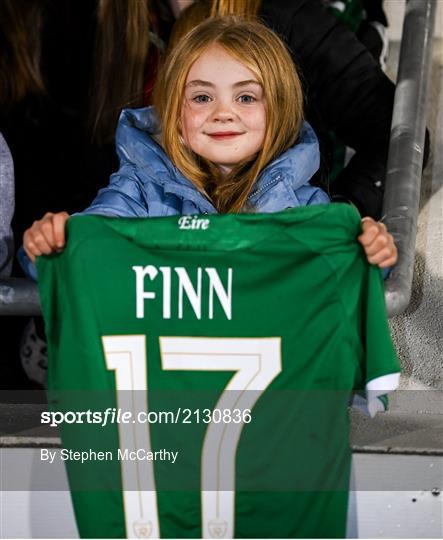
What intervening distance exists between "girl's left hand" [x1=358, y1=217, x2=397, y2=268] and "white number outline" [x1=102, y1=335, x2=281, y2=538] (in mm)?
185

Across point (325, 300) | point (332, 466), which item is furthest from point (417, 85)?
point (332, 466)

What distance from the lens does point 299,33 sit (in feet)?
7.80

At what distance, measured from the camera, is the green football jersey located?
160 cm

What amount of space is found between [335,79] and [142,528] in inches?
43.3

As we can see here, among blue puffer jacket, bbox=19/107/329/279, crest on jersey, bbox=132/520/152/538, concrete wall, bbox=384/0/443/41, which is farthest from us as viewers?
concrete wall, bbox=384/0/443/41

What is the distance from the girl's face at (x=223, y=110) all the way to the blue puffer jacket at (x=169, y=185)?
0.20ft

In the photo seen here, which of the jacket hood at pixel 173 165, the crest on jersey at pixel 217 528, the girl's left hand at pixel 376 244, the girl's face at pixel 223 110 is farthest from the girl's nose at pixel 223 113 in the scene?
the crest on jersey at pixel 217 528

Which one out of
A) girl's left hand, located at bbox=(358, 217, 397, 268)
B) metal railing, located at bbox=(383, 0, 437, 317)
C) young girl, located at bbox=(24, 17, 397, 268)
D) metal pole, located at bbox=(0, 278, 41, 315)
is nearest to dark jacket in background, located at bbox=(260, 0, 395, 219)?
metal railing, located at bbox=(383, 0, 437, 317)

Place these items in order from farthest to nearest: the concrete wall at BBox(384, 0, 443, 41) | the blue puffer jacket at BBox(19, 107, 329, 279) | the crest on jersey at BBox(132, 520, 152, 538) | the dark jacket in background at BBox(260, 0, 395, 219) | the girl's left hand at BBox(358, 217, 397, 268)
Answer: the concrete wall at BBox(384, 0, 443, 41) < the dark jacket in background at BBox(260, 0, 395, 219) < the blue puffer jacket at BBox(19, 107, 329, 279) < the crest on jersey at BBox(132, 520, 152, 538) < the girl's left hand at BBox(358, 217, 397, 268)

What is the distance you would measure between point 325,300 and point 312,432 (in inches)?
7.9

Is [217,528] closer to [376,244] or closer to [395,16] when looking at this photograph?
[376,244]

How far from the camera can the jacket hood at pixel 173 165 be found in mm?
1879

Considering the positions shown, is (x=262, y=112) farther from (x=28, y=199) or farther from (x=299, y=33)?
(x=28, y=199)

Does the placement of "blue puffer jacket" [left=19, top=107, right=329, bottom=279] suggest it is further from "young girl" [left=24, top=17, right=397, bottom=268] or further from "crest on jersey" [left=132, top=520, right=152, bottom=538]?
"crest on jersey" [left=132, top=520, right=152, bottom=538]
